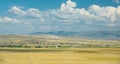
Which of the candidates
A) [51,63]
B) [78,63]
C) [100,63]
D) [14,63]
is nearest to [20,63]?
[14,63]

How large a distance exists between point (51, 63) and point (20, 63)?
167 inches

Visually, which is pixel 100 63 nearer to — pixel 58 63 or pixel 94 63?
pixel 94 63

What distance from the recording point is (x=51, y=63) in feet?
127

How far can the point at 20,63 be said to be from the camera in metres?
36.8

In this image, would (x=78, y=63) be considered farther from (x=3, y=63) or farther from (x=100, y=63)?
(x=3, y=63)

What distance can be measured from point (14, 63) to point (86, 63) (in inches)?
371

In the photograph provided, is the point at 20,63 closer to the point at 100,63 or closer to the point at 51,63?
the point at 51,63

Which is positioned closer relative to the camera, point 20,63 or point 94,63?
point 20,63

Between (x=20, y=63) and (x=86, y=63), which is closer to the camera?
(x=20, y=63)

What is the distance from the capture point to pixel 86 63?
39219mm

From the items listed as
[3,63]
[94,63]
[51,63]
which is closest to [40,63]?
[51,63]

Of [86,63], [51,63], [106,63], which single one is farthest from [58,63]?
[106,63]

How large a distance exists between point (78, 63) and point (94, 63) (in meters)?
2.21

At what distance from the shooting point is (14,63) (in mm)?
37125
